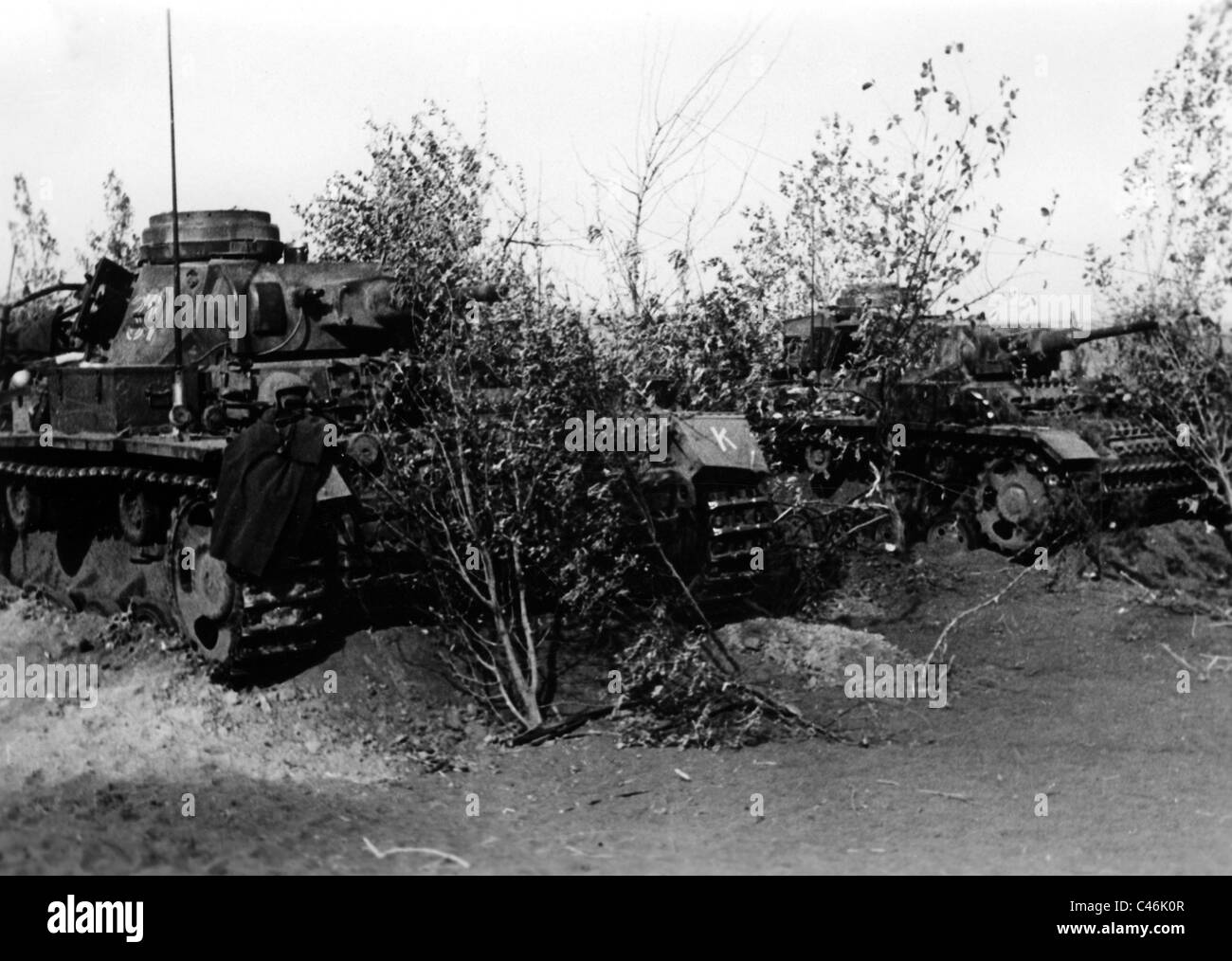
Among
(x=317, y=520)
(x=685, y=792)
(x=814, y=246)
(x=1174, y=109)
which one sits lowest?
(x=685, y=792)

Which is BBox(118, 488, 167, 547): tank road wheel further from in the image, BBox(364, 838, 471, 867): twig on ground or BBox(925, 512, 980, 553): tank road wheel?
BBox(925, 512, 980, 553): tank road wheel

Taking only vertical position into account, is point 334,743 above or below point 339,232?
below

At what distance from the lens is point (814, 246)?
42.8ft

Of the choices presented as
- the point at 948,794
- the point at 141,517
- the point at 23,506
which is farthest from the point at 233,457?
the point at 948,794

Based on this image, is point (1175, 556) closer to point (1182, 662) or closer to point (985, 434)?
point (985, 434)

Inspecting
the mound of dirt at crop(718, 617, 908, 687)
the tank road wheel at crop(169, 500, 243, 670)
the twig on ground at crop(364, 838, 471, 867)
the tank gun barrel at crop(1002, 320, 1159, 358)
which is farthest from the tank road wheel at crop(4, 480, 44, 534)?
the tank gun barrel at crop(1002, 320, 1159, 358)

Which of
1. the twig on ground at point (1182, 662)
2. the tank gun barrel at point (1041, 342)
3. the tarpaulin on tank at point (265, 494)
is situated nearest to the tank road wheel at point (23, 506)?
the tarpaulin on tank at point (265, 494)

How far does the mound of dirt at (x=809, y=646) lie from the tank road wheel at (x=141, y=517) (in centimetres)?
426

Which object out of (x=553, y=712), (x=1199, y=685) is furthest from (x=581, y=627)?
(x=1199, y=685)

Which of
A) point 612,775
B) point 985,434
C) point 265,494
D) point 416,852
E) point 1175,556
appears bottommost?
point 612,775

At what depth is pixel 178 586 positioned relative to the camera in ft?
32.1

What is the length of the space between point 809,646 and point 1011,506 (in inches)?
185
